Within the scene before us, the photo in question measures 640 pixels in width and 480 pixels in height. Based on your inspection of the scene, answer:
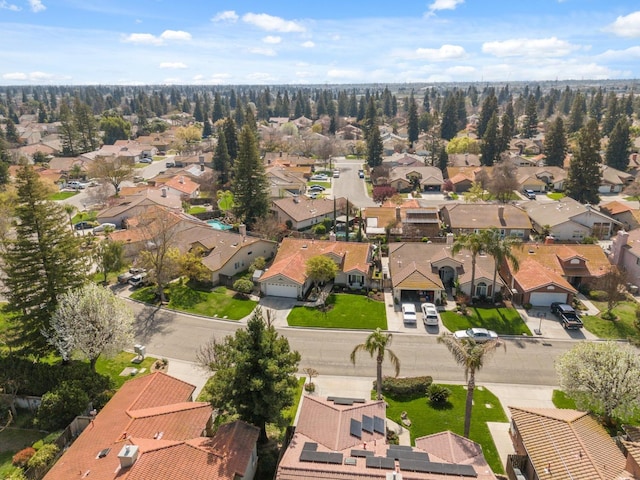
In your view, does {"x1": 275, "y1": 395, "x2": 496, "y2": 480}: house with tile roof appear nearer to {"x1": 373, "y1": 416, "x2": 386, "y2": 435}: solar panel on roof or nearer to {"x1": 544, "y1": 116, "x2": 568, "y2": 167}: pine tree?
{"x1": 373, "y1": 416, "x2": 386, "y2": 435}: solar panel on roof

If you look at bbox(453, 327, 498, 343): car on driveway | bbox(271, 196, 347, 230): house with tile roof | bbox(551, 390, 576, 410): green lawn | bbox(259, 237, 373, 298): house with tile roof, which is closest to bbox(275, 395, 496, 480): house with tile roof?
bbox(551, 390, 576, 410): green lawn

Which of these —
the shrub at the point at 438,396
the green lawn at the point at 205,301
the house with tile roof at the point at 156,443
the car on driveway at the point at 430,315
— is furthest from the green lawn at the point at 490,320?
the house with tile roof at the point at 156,443

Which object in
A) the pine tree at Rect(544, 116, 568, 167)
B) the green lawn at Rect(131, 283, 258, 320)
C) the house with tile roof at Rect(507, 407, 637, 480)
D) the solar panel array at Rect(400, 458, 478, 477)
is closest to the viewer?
the solar panel array at Rect(400, 458, 478, 477)

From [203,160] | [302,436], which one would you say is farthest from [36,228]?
[203,160]

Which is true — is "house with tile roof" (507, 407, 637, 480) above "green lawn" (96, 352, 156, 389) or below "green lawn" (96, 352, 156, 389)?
above

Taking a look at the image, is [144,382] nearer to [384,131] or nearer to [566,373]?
[566,373]

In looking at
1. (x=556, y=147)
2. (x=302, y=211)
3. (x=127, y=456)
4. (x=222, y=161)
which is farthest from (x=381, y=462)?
(x=556, y=147)

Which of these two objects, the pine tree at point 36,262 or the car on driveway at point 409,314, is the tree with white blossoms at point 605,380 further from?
the pine tree at point 36,262

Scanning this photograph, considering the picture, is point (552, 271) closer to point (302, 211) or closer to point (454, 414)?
point (454, 414)
